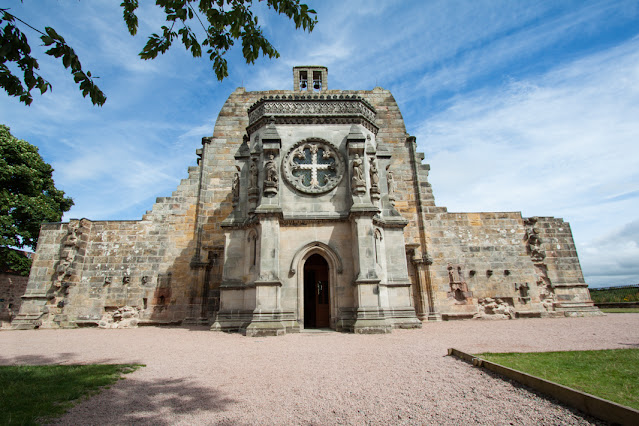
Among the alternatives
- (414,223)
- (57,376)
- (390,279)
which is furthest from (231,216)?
(414,223)

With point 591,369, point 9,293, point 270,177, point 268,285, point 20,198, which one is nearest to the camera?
point 591,369

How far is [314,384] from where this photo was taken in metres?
5.27

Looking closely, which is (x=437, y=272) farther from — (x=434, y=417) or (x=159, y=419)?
(x=159, y=419)

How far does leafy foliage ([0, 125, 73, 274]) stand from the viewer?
21328 mm

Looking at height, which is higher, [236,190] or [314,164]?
[314,164]

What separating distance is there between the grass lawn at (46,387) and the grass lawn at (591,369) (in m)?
6.54

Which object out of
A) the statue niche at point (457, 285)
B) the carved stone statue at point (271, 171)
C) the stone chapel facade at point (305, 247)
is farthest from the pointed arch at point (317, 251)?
the statue niche at point (457, 285)

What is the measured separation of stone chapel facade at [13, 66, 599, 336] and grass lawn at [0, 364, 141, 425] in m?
5.57

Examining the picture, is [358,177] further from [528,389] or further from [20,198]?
[20,198]

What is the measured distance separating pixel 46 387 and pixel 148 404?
187 cm

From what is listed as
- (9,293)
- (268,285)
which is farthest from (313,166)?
(9,293)

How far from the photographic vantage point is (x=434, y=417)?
3881 millimetres

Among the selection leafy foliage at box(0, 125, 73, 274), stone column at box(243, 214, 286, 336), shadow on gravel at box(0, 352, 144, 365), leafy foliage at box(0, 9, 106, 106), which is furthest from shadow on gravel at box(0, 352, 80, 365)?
leafy foliage at box(0, 125, 73, 274)

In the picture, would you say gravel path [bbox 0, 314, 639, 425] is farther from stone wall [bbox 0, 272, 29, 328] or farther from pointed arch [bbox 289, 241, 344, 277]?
stone wall [bbox 0, 272, 29, 328]
